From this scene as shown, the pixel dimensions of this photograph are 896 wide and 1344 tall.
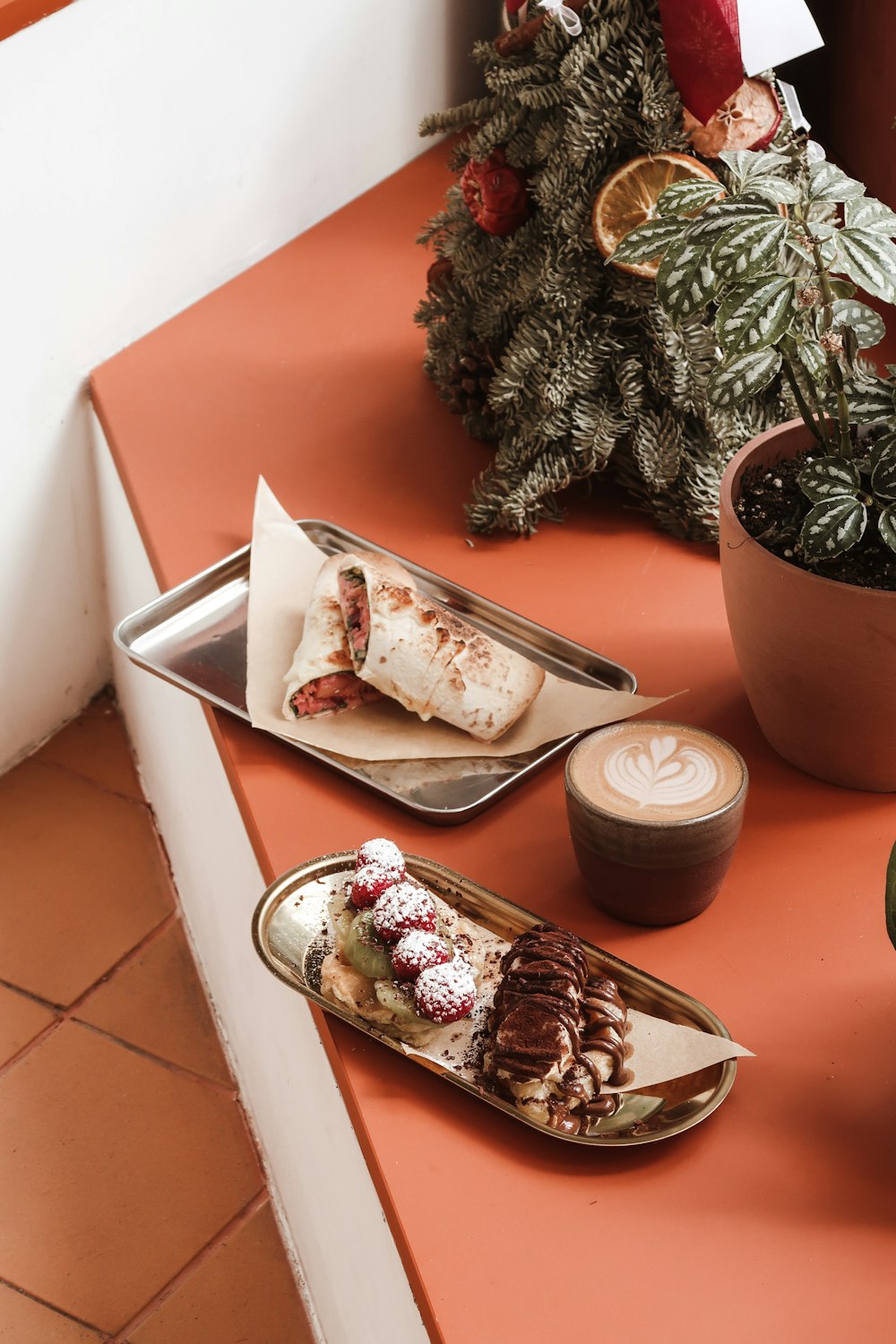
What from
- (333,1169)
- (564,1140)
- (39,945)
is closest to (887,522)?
(564,1140)

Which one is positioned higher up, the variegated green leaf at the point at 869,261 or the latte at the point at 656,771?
the variegated green leaf at the point at 869,261

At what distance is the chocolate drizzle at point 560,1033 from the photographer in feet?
2.73

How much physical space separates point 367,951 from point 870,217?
0.62 metres

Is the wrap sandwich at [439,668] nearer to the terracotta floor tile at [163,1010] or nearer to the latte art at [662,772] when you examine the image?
the latte art at [662,772]

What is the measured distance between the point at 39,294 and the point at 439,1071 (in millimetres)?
1126

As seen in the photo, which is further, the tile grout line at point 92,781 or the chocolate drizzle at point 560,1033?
the tile grout line at point 92,781

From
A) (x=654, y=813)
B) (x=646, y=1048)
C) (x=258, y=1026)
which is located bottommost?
(x=258, y=1026)

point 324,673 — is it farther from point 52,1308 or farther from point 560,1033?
point 52,1308

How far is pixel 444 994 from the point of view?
2.84 feet

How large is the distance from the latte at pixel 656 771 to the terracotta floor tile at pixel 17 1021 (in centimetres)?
94

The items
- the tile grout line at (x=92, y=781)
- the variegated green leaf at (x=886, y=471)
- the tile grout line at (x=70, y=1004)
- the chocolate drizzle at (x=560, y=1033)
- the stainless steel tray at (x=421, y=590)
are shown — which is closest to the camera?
the chocolate drizzle at (x=560, y=1033)

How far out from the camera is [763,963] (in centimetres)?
96

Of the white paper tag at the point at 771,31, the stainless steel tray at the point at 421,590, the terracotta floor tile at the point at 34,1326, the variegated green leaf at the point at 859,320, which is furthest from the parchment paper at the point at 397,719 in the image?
the terracotta floor tile at the point at 34,1326

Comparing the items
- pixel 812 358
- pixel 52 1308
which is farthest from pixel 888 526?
pixel 52 1308
